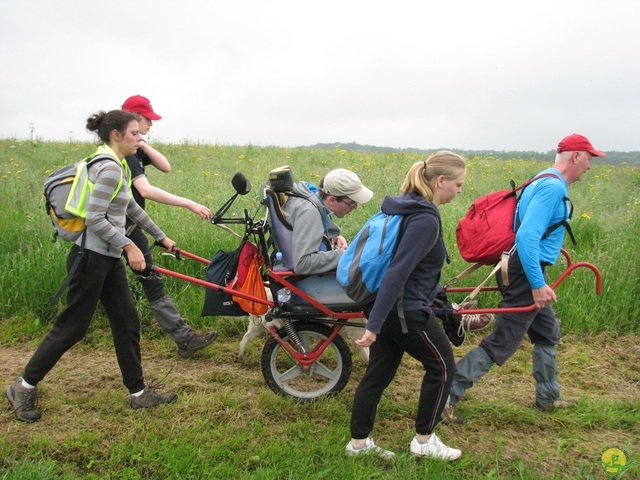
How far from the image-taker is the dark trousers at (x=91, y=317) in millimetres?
3449

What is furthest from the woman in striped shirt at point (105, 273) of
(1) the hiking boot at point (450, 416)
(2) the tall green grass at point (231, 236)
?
(1) the hiking boot at point (450, 416)

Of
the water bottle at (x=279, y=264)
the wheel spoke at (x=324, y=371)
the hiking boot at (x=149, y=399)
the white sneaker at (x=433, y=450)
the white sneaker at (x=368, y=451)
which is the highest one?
the water bottle at (x=279, y=264)

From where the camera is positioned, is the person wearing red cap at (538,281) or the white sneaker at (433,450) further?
the person wearing red cap at (538,281)

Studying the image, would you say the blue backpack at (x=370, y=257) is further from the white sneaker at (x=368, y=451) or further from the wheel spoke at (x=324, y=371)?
the wheel spoke at (x=324, y=371)

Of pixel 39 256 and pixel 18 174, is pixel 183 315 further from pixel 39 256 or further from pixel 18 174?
pixel 18 174

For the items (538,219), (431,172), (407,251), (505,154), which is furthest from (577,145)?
(505,154)

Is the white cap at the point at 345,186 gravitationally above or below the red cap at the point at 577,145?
below

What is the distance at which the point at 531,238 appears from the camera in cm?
347

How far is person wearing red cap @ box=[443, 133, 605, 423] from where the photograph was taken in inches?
137

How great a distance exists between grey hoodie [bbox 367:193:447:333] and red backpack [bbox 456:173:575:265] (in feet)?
3.08

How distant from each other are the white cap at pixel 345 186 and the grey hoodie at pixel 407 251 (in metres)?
0.89

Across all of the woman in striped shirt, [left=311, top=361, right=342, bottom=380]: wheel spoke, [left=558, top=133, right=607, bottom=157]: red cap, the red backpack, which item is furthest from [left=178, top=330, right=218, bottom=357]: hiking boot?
[left=558, top=133, right=607, bottom=157]: red cap

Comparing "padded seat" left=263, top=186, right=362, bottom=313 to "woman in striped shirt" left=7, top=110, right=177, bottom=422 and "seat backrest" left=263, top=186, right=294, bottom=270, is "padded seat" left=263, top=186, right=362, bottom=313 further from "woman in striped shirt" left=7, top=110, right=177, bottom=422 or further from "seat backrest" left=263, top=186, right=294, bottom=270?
"woman in striped shirt" left=7, top=110, right=177, bottom=422

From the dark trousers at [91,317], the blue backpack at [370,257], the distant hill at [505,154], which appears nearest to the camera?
the blue backpack at [370,257]
